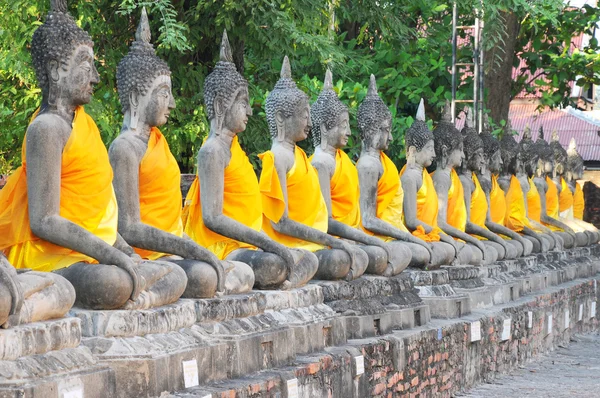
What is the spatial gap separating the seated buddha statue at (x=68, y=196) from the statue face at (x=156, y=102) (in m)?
0.71

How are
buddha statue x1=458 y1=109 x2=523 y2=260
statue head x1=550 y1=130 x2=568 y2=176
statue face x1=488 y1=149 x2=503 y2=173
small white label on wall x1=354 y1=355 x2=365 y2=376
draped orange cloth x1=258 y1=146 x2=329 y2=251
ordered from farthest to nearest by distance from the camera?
statue head x1=550 y1=130 x2=568 y2=176 < statue face x1=488 y1=149 x2=503 y2=173 < buddha statue x1=458 y1=109 x2=523 y2=260 < draped orange cloth x1=258 y1=146 x2=329 y2=251 < small white label on wall x1=354 y1=355 x2=365 y2=376

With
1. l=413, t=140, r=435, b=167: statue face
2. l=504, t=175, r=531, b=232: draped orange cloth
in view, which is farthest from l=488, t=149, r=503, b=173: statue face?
l=413, t=140, r=435, b=167: statue face

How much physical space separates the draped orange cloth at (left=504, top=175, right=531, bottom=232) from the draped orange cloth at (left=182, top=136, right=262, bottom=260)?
8.19m

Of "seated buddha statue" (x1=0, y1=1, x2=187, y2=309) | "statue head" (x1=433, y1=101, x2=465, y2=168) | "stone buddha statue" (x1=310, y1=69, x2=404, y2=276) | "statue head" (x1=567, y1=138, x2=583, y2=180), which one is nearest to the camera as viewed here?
"seated buddha statue" (x1=0, y1=1, x2=187, y2=309)

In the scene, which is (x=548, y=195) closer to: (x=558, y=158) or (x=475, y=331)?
(x=558, y=158)

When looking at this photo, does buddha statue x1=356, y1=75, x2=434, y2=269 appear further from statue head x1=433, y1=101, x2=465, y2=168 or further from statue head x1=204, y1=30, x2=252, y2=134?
statue head x1=204, y1=30, x2=252, y2=134

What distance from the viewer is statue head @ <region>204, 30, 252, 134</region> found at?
7645 mm

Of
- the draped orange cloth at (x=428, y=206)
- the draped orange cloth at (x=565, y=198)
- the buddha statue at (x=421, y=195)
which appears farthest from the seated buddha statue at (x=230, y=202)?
the draped orange cloth at (x=565, y=198)

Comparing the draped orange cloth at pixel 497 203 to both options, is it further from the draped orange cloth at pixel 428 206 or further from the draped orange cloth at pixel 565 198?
the draped orange cloth at pixel 565 198

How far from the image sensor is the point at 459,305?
1099 centimetres

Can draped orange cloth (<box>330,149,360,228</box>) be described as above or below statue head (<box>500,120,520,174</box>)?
below

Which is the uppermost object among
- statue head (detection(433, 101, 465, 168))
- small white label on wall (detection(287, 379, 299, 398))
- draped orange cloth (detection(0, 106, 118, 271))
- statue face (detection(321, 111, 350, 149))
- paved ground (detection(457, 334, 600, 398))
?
statue head (detection(433, 101, 465, 168))

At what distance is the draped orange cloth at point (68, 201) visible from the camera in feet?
19.2

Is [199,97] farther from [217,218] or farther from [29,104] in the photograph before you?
[217,218]
